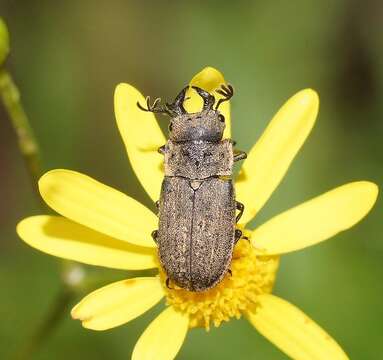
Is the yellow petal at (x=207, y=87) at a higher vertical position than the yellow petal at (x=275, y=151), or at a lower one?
higher

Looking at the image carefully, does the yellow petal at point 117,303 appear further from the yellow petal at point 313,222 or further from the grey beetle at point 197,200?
the yellow petal at point 313,222

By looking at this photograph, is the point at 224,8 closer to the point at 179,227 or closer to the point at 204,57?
the point at 204,57

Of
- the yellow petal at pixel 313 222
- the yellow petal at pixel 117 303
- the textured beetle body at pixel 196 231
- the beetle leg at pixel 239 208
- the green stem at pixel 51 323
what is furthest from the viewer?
the green stem at pixel 51 323

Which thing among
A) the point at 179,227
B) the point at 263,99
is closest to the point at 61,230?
the point at 179,227

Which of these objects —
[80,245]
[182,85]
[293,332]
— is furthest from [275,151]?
[182,85]

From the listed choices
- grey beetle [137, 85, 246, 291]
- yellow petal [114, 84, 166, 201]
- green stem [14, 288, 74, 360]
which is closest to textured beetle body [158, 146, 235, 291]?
grey beetle [137, 85, 246, 291]

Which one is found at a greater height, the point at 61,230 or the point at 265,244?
the point at 61,230

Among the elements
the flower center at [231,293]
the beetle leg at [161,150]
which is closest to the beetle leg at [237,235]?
the flower center at [231,293]
